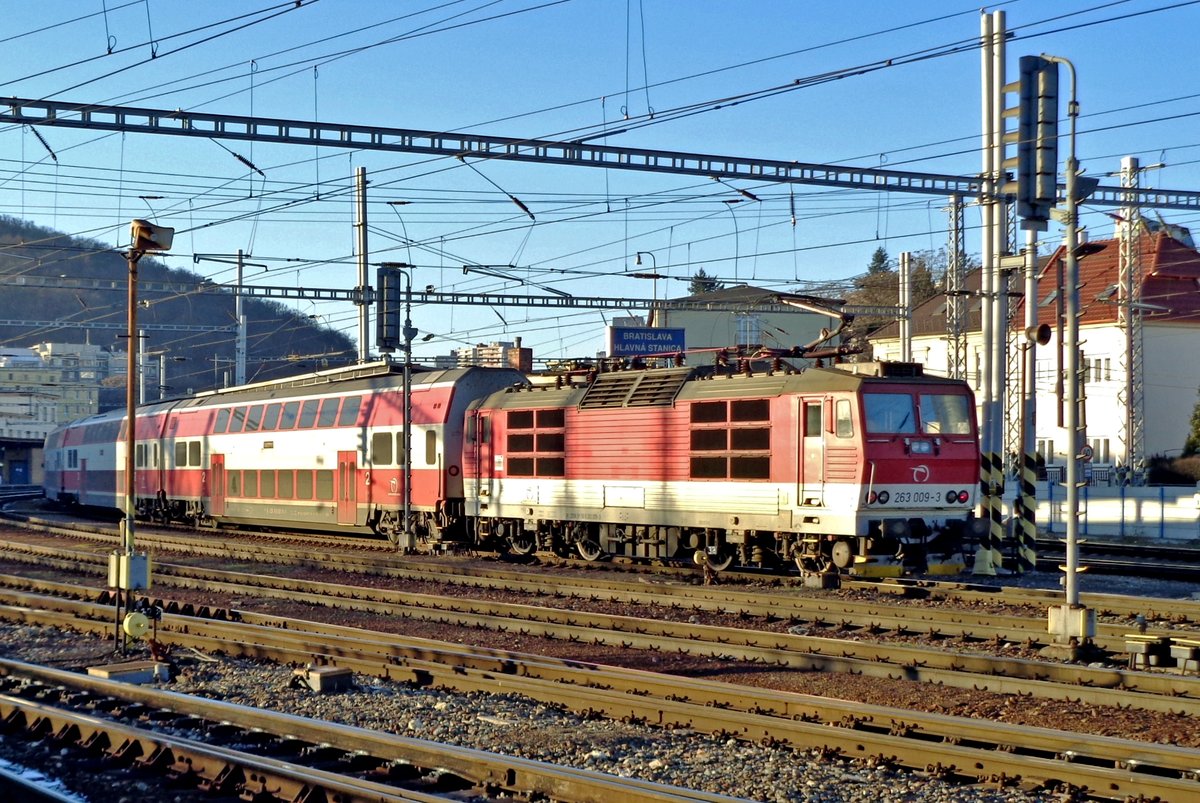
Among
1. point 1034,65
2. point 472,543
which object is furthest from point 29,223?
point 1034,65

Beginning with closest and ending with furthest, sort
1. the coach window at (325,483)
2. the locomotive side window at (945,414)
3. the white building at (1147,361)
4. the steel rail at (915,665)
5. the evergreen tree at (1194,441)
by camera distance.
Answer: the steel rail at (915,665), the locomotive side window at (945,414), the coach window at (325,483), the evergreen tree at (1194,441), the white building at (1147,361)

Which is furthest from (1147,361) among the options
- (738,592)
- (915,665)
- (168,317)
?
(168,317)

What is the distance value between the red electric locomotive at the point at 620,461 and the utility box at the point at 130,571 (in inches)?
380

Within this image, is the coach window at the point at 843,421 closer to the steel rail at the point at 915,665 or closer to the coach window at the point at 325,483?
the steel rail at the point at 915,665

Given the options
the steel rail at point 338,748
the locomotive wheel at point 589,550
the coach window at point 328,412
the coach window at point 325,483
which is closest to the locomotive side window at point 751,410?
the locomotive wheel at point 589,550

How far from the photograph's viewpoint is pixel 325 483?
31234 mm

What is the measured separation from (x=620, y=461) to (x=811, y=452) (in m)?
4.54

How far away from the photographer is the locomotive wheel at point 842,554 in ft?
63.9

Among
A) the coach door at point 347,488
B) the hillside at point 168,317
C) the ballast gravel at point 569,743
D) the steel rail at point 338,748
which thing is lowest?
the ballast gravel at point 569,743

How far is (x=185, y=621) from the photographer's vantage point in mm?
16734

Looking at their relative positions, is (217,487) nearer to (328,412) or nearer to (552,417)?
(328,412)

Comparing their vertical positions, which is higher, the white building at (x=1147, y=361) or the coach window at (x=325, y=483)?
the white building at (x=1147, y=361)

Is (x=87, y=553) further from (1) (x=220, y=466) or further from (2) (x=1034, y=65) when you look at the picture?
(2) (x=1034, y=65)

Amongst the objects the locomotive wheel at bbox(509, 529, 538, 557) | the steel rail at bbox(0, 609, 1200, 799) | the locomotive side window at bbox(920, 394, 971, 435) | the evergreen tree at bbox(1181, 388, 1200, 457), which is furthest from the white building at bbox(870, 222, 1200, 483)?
the steel rail at bbox(0, 609, 1200, 799)
